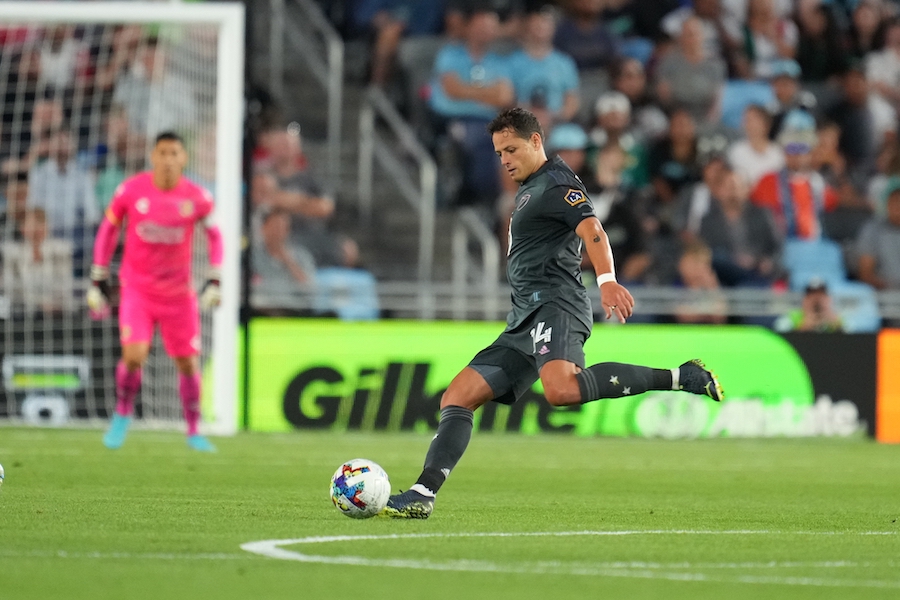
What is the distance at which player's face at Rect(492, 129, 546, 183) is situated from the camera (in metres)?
7.62

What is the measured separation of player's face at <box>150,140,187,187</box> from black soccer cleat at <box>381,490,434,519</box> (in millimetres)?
5636

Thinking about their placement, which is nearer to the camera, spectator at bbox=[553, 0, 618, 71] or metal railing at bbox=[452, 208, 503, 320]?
metal railing at bbox=[452, 208, 503, 320]

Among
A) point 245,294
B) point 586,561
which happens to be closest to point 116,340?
point 245,294

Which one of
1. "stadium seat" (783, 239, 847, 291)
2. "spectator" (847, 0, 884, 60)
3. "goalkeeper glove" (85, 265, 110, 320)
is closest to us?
"goalkeeper glove" (85, 265, 110, 320)

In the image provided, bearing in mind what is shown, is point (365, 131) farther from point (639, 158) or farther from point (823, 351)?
point (823, 351)

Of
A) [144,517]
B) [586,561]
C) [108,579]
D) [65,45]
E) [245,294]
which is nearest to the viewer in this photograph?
[108,579]

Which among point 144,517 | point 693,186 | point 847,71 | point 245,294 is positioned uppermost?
point 847,71

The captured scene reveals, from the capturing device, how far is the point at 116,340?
15.4m

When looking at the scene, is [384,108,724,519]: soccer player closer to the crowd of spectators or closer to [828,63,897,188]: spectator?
the crowd of spectators

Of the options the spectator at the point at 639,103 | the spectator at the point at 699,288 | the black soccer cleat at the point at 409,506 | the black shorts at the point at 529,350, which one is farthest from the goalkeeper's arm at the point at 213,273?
the spectator at the point at 639,103

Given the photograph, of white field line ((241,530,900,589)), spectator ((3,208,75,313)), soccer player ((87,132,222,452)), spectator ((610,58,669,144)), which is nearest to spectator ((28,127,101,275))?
spectator ((3,208,75,313))

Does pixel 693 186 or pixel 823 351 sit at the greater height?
pixel 693 186

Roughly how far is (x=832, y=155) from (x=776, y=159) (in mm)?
931

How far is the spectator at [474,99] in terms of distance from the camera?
18.5 meters
